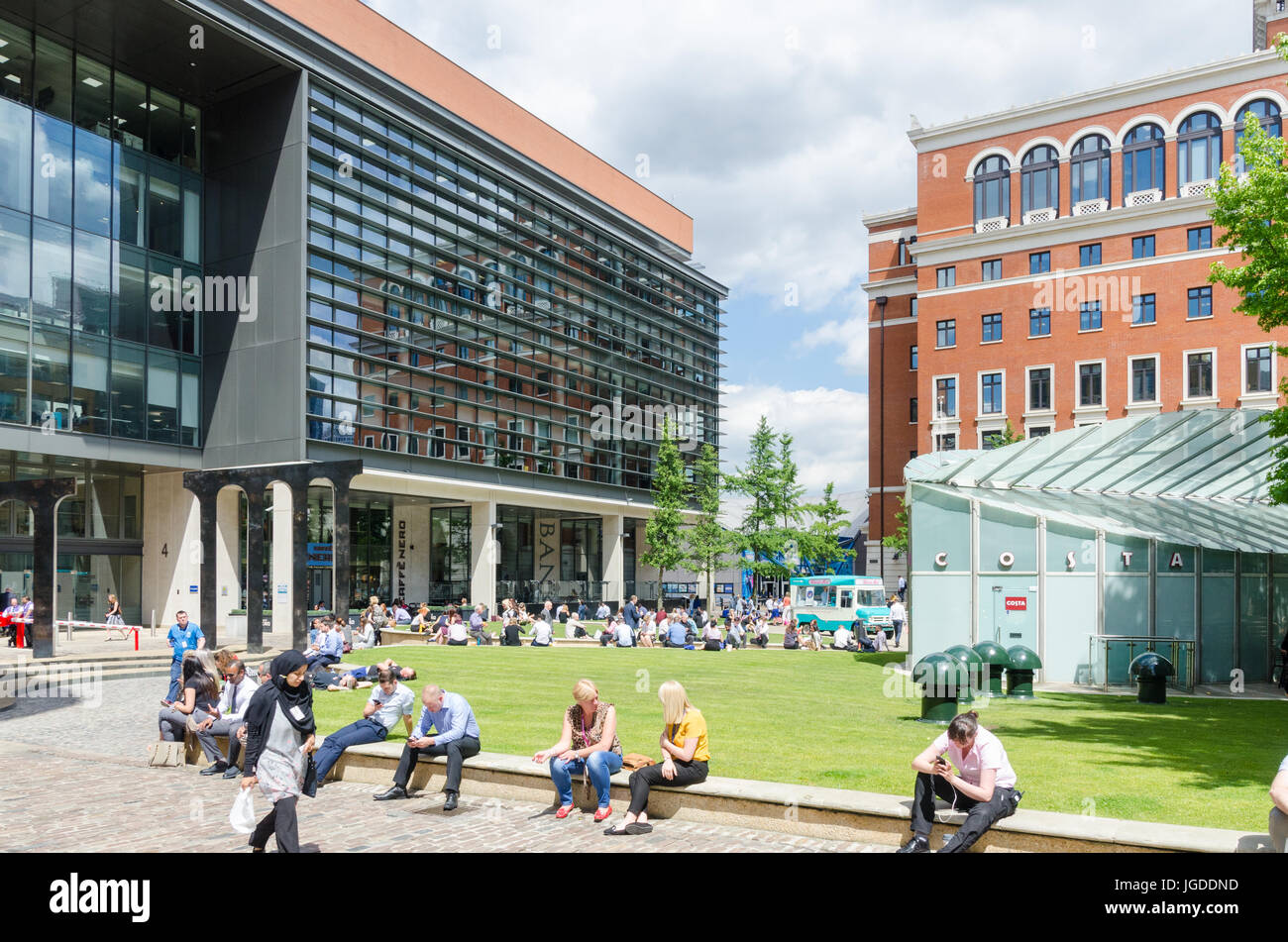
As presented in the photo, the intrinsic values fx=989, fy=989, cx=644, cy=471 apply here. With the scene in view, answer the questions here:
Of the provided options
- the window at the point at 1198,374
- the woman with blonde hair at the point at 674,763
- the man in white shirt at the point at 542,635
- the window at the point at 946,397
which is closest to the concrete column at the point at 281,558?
the man in white shirt at the point at 542,635

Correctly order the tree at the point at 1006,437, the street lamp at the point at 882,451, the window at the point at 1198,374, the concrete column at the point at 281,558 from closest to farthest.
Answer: the concrete column at the point at 281,558
the window at the point at 1198,374
the tree at the point at 1006,437
the street lamp at the point at 882,451

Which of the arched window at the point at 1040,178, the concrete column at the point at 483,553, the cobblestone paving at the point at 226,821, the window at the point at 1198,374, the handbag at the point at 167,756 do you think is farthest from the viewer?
the arched window at the point at 1040,178

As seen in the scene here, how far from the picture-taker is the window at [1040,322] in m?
55.2

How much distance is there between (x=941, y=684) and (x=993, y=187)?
5024 centimetres

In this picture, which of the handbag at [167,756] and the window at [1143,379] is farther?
the window at [1143,379]

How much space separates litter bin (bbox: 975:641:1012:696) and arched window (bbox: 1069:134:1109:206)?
1701 inches

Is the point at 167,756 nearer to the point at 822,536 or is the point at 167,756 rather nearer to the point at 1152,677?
the point at 1152,677

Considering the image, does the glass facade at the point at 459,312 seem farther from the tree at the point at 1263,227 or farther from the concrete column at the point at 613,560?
the tree at the point at 1263,227

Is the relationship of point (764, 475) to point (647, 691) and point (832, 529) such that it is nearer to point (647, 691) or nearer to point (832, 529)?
point (832, 529)

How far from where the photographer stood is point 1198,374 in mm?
50500

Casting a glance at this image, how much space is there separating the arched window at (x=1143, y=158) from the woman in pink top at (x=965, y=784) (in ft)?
175

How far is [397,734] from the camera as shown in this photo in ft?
42.7

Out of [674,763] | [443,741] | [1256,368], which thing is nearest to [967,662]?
[674,763]
